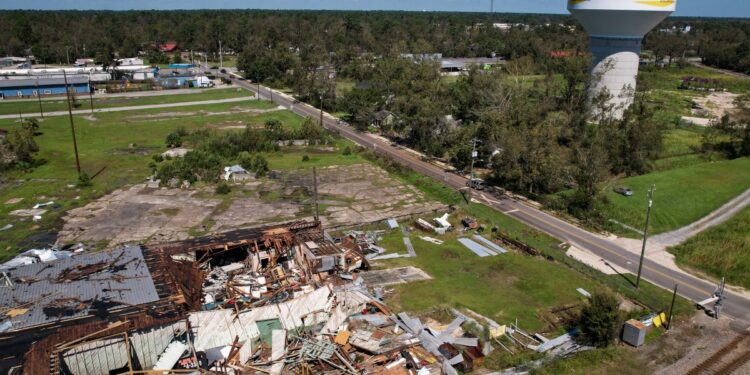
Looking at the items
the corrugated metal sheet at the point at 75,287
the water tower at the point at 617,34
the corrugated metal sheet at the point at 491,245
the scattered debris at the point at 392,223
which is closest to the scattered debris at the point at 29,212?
the corrugated metal sheet at the point at 75,287

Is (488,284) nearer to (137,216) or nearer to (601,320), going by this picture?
(601,320)

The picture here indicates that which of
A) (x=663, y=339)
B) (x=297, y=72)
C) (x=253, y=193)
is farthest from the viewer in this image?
(x=297, y=72)

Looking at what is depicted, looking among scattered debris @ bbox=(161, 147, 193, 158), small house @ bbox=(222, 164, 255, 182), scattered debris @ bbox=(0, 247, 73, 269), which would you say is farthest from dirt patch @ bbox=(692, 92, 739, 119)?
scattered debris @ bbox=(0, 247, 73, 269)

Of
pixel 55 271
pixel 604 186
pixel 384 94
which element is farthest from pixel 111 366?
pixel 384 94

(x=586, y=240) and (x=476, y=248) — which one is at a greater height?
(x=476, y=248)

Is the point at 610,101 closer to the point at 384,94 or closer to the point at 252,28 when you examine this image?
the point at 384,94

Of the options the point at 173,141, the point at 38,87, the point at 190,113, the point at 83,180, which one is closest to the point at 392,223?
the point at 83,180
